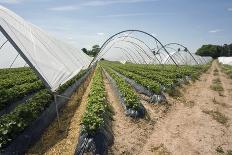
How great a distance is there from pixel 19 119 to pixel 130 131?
127 inches

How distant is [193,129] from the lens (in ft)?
32.9

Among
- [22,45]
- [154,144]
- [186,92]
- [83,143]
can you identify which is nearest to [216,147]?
[154,144]

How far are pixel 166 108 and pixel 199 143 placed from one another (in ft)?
14.1

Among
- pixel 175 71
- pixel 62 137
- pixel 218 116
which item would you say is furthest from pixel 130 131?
pixel 175 71

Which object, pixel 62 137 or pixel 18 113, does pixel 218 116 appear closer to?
pixel 62 137

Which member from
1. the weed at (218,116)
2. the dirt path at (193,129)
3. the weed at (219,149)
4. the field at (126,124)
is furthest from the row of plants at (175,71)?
the weed at (219,149)

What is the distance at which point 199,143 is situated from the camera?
874 cm

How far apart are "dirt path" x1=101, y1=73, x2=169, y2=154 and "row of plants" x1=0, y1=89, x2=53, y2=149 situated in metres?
2.31

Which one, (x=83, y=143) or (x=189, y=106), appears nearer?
(x=83, y=143)

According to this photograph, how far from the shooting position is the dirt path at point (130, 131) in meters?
8.26

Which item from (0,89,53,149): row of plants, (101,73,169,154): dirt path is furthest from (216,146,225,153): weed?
(0,89,53,149): row of plants

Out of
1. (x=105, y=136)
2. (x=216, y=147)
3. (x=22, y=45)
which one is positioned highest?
(x=22, y=45)

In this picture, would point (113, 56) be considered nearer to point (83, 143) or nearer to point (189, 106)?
point (189, 106)

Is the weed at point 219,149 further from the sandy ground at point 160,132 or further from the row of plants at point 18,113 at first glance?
the row of plants at point 18,113
